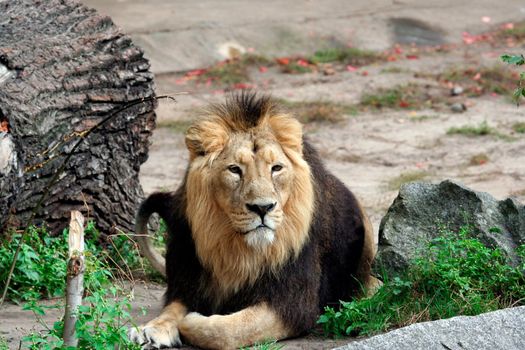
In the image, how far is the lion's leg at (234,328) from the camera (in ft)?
18.0

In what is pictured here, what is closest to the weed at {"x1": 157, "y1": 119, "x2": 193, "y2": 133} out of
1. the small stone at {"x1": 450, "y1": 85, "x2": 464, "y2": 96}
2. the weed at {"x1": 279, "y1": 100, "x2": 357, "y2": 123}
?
the weed at {"x1": 279, "y1": 100, "x2": 357, "y2": 123}

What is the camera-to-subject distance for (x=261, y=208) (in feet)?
17.5

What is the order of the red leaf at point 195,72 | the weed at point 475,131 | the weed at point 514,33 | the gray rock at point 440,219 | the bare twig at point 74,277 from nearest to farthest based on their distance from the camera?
the bare twig at point 74,277 → the gray rock at point 440,219 → the weed at point 475,131 → the red leaf at point 195,72 → the weed at point 514,33

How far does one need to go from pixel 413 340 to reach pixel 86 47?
317 cm

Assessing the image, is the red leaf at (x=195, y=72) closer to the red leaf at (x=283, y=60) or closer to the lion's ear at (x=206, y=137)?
the red leaf at (x=283, y=60)

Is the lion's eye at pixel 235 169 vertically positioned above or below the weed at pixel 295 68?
above

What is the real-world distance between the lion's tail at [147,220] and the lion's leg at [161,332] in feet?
2.48

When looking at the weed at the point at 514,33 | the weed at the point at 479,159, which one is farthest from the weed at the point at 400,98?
the weed at the point at 514,33

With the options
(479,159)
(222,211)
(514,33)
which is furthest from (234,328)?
(514,33)

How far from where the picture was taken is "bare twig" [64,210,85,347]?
4.40m

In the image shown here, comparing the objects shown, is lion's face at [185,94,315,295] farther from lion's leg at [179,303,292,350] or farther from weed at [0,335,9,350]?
weed at [0,335,9,350]

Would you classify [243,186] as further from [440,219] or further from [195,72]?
[195,72]

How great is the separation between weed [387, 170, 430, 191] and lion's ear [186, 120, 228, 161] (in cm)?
401

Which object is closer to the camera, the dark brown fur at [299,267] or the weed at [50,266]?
the weed at [50,266]
